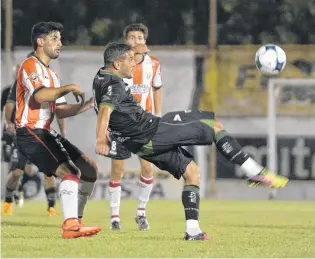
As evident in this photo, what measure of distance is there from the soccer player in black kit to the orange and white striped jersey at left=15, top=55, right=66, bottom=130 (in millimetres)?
641

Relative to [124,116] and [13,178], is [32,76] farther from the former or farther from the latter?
[13,178]

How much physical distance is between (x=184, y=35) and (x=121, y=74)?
13.0 m

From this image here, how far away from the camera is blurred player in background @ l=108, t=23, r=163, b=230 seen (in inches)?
478

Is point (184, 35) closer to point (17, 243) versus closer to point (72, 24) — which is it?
point (72, 24)

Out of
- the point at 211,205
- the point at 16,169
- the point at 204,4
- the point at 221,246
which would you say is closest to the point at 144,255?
the point at 221,246

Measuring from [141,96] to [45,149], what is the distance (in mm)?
2228

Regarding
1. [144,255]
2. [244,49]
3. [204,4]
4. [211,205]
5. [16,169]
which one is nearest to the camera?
[144,255]

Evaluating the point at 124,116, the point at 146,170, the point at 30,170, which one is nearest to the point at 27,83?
the point at 124,116

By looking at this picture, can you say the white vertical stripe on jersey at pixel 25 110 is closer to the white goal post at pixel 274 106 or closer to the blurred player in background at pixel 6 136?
the blurred player in background at pixel 6 136

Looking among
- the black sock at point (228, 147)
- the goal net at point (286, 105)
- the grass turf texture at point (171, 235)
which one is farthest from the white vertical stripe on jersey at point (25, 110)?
the goal net at point (286, 105)

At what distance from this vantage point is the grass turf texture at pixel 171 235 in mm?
9180

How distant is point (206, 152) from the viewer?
68.1 feet

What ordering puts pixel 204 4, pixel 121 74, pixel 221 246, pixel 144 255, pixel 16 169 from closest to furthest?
pixel 144 255 → pixel 221 246 → pixel 121 74 → pixel 16 169 → pixel 204 4

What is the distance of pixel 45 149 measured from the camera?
10.5m
